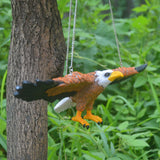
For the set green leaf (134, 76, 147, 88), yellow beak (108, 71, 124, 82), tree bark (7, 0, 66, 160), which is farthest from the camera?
green leaf (134, 76, 147, 88)

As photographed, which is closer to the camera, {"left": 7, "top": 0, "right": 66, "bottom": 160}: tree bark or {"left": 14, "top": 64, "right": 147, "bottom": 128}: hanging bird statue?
{"left": 14, "top": 64, "right": 147, "bottom": 128}: hanging bird statue

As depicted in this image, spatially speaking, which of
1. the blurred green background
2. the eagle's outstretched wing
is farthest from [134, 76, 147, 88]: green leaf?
the eagle's outstretched wing

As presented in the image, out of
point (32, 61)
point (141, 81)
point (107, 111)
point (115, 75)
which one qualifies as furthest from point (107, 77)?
point (141, 81)

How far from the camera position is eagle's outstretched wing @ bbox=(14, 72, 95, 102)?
2.02 ft

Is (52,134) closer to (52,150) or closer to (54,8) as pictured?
(52,150)

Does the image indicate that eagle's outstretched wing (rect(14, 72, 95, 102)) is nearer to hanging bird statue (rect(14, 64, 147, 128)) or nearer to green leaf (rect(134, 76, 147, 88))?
hanging bird statue (rect(14, 64, 147, 128))

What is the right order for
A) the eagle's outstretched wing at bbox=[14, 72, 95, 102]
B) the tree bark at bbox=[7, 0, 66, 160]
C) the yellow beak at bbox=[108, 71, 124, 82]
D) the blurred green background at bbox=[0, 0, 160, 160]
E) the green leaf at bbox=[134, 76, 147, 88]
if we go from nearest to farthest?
the eagle's outstretched wing at bbox=[14, 72, 95, 102], the yellow beak at bbox=[108, 71, 124, 82], the tree bark at bbox=[7, 0, 66, 160], the blurred green background at bbox=[0, 0, 160, 160], the green leaf at bbox=[134, 76, 147, 88]

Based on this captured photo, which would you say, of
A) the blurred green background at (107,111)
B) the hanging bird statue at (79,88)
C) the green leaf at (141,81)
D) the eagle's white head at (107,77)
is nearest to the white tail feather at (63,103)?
the hanging bird statue at (79,88)

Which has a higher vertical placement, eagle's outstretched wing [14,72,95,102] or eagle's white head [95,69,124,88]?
eagle's white head [95,69,124,88]

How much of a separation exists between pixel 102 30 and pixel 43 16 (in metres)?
0.89

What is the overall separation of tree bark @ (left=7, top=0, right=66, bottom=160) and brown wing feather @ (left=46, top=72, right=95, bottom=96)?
18cm

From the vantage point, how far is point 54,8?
36.2 inches

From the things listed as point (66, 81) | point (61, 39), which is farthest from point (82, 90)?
point (61, 39)

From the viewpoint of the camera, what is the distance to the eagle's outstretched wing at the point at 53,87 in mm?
614
